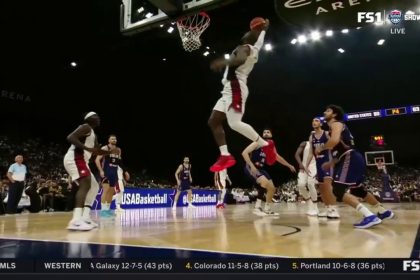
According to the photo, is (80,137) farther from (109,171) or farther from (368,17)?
(368,17)

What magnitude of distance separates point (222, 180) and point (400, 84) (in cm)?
1464

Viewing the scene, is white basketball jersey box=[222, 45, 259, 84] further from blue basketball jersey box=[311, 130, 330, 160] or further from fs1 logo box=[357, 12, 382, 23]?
blue basketball jersey box=[311, 130, 330, 160]

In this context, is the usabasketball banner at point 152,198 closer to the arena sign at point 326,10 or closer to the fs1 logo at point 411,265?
the arena sign at point 326,10

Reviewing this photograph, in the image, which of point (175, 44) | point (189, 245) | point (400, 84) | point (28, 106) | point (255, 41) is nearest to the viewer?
point (189, 245)

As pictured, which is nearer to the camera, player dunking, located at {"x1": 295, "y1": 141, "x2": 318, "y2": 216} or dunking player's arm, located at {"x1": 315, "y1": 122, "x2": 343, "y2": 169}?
dunking player's arm, located at {"x1": 315, "y1": 122, "x2": 343, "y2": 169}

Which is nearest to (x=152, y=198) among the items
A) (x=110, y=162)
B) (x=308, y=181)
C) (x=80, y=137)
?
(x=110, y=162)

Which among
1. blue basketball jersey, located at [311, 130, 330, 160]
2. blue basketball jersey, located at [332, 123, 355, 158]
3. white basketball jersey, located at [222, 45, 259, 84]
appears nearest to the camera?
white basketball jersey, located at [222, 45, 259, 84]

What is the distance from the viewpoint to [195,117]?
22.2m

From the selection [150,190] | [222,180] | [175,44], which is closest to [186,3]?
[222,180]

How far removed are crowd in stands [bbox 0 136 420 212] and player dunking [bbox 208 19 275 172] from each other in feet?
28.3

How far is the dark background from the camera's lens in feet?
48.1

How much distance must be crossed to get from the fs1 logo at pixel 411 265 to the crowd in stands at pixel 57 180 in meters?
10.9

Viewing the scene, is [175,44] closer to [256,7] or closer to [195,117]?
[256,7]

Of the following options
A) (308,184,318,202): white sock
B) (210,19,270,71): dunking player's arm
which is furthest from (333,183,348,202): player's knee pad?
(308,184,318,202): white sock
